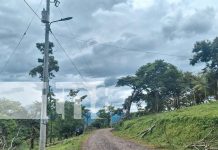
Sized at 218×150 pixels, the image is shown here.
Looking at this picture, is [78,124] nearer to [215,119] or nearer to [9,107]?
[9,107]

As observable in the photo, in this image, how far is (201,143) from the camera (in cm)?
2245

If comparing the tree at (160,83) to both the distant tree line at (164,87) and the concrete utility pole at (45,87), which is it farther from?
the concrete utility pole at (45,87)

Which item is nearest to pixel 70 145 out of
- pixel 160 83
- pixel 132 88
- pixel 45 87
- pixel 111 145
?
pixel 111 145

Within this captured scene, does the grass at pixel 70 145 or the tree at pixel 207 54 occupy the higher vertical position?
the tree at pixel 207 54

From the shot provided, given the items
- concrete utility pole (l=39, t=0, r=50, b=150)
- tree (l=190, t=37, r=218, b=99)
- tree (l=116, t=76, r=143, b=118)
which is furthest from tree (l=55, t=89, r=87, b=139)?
concrete utility pole (l=39, t=0, r=50, b=150)

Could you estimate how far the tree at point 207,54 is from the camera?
5012 centimetres

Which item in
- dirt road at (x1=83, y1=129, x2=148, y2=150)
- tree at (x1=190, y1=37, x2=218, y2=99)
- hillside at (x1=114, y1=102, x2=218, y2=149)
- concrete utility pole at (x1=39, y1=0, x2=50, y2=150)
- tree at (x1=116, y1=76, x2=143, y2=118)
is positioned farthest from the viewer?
tree at (x1=116, y1=76, x2=143, y2=118)

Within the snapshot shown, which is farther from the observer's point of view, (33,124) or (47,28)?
(33,124)

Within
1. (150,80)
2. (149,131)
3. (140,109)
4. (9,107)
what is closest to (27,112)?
(9,107)

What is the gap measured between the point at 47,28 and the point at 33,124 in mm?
43380

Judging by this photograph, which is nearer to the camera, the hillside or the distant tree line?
the hillside

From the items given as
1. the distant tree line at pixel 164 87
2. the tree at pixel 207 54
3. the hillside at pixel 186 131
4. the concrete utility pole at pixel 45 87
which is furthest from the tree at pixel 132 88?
the concrete utility pole at pixel 45 87

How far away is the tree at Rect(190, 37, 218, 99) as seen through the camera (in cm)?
5012

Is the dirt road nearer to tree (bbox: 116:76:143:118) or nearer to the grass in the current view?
the grass
